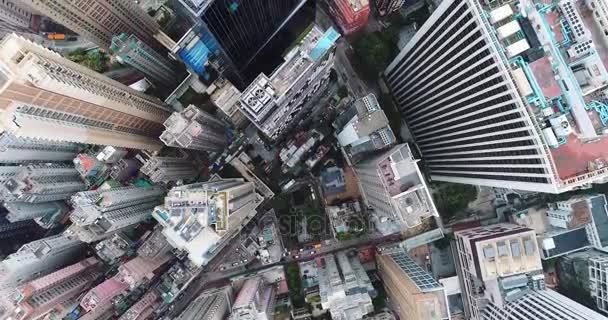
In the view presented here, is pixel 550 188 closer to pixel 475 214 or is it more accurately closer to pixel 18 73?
pixel 475 214

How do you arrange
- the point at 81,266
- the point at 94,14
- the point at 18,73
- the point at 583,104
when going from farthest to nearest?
the point at 81,266
the point at 94,14
the point at 583,104
the point at 18,73

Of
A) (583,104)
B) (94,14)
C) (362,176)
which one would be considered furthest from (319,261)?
(94,14)

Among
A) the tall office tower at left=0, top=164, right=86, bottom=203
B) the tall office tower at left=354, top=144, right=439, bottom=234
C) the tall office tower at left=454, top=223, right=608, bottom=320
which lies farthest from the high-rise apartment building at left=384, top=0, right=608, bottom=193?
the tall office tower at left=0, top=164, right=86, bottom=203

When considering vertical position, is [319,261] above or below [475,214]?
below

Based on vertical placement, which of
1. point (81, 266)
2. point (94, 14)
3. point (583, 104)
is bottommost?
point (81, 266)

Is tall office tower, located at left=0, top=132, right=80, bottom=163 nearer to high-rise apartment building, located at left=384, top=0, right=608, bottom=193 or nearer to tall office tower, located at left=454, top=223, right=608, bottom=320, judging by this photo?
high-rise apartment building, located at left=384, top=0, right=608, bottom=193

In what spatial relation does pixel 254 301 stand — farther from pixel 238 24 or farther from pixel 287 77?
pixel 238 24

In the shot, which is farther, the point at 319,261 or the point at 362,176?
the point at 319,261
